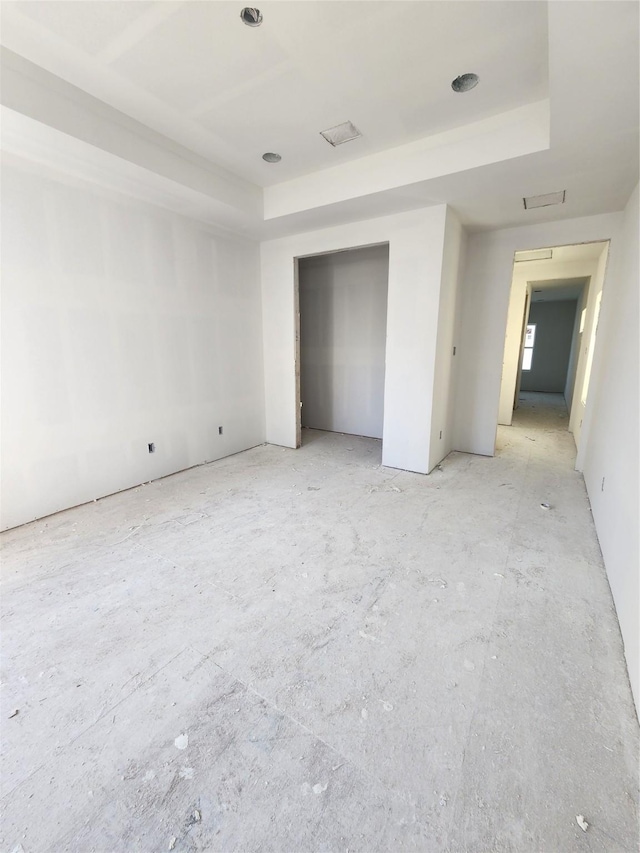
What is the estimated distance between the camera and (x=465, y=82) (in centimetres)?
215

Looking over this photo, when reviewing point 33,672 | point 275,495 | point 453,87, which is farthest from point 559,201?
point 33,672

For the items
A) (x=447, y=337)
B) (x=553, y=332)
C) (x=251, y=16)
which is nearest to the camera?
(x=251, y=16)

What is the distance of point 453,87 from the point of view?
2.19 m

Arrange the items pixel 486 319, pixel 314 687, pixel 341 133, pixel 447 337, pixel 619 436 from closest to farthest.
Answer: pixel 314 687 < pixel 619 436 < pixel 341 133 < pixel 447 337 < pixel 486 319

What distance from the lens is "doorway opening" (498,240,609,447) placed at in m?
4.92

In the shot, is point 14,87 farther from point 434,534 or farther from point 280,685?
point 434,534

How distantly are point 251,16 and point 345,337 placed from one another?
373cm

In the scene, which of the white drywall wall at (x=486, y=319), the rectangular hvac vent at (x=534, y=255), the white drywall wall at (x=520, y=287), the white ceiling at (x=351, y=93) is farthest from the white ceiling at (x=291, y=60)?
the white drywall wall at (x=520, y=287)

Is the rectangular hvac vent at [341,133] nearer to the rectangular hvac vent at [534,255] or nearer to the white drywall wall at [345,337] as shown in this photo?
the white drywall wall at [345,337]

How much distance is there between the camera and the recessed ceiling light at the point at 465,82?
2115 mm

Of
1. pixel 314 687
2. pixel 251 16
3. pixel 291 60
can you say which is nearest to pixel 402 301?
pixel 291 60

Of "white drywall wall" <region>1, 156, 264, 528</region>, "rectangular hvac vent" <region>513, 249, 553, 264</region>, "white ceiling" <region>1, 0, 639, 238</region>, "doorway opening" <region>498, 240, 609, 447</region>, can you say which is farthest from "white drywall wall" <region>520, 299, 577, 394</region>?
"white drywall wall" <region>1, 156, 264, 528</region>

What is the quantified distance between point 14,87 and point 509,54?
107 inches

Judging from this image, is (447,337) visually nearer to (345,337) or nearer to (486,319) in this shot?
(486,319)
